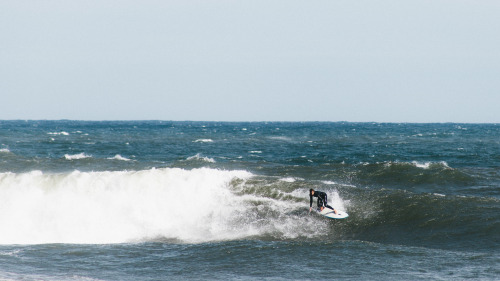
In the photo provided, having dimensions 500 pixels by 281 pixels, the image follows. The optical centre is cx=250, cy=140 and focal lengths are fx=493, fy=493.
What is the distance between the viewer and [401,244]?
17.4 m

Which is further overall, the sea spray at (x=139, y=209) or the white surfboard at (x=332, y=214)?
the white surfboard at (x=332, y=214)

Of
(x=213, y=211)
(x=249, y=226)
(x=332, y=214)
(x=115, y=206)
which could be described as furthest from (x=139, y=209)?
(x=332, y=214)

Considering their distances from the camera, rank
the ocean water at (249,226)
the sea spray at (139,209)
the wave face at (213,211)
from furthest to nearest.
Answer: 1. the sea spray at (139,209)
2. the wave face at (213,211)
3. the ocean water at (249,226)

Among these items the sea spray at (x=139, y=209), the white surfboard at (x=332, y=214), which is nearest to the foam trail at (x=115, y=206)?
the sea spray at (x=139, y=209)

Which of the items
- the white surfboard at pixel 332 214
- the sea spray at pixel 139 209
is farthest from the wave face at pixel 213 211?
the white surfboard at pixel 332 214

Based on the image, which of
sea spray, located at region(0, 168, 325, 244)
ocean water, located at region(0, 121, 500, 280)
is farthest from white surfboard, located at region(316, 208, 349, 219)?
sea spray, located at region(0, 168, 325, 244)

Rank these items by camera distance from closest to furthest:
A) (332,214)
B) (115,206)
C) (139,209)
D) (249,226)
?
(249,226), (332,214), (139,209), (115,206)

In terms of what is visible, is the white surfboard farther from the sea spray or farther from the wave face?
the sea spray

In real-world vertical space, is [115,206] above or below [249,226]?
above

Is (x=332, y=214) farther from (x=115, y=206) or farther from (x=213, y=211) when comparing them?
(x=115, y=206)

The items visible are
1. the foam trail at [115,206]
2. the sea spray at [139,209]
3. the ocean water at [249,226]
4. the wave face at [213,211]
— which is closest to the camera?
the ocean water at [249,226]

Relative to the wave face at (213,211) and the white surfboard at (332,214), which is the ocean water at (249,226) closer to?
the wave face at (213,211)

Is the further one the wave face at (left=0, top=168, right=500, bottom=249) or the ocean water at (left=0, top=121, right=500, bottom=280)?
the wave face at (left=0, top=168, right=500, bottom=249)

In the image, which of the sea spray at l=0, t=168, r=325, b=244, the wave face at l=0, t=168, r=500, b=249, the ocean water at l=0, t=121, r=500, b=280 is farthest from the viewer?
the sea spray at l=0, t=168, r=325, b=244
